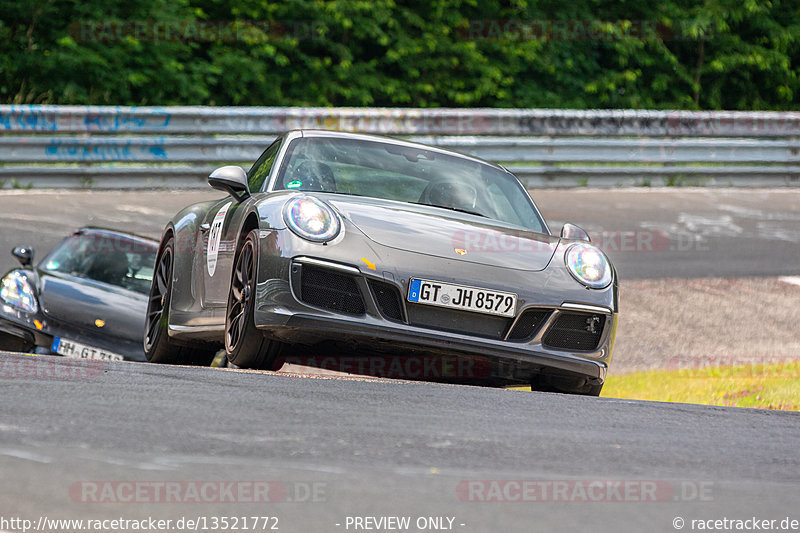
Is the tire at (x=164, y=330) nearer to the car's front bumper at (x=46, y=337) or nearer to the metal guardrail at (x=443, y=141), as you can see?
the car's front bumper at (x=46, y=337)

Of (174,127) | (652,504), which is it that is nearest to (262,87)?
(174,127)

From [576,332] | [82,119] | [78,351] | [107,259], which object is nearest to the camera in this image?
[576,332]

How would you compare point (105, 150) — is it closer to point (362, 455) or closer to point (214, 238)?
point (214, 238)

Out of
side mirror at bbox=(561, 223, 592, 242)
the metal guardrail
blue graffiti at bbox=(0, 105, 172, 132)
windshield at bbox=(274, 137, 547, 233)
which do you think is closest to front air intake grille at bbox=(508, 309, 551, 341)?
side mirror at bbox=(561, 223, 592, 242)

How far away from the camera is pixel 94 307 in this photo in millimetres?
8531

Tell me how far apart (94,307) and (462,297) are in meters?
3.94

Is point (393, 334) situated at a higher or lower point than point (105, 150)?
higher

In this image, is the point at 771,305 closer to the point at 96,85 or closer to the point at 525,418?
the point at 525,418

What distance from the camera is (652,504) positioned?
3.12 metres

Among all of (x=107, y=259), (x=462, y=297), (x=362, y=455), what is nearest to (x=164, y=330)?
(x=462, y=297)

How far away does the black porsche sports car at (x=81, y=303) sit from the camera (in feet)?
27.2

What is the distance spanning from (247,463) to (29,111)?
1128cm

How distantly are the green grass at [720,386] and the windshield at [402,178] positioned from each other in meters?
1.90

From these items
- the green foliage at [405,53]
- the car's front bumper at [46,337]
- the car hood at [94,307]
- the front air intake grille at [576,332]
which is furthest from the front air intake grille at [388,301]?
the green foliage at [405,53]
